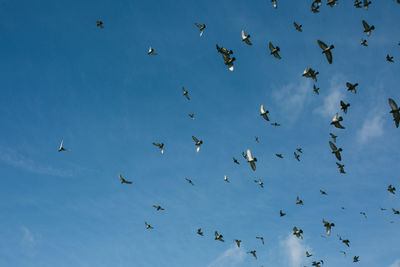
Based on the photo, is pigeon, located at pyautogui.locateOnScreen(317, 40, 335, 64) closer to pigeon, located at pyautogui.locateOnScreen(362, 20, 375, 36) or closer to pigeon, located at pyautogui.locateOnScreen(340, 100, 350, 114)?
pigeon, located at pyautogui.locateOnScreen(340, 100, 350, 114)

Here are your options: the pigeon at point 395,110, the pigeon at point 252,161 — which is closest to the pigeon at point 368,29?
the pigeon at point 395,110

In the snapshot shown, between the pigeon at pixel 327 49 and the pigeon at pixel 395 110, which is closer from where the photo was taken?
the pigeon at pixel 395 110

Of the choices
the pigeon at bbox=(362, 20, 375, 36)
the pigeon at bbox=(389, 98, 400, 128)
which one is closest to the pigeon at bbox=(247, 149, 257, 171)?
the pigeon at bbox=(389, 98, 400, 128)

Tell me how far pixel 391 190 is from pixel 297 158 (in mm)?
13202

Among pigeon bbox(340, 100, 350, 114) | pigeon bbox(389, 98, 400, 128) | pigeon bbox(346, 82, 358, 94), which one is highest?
pigeon bbox(346, 82, 358, 94)

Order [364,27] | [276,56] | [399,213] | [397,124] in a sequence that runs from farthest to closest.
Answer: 1. [399,213]
2. [364,27]
3. [276,56]
4. [397,124]

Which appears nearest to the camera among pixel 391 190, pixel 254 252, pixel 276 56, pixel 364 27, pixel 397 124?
pixel 397 124

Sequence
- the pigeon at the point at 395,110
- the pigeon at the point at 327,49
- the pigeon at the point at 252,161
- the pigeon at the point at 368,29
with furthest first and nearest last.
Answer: the pigeon at the point at 368,29
the pigeon at the point at 252,161
the pigeon at the point at 327,49
the pigeon at the point at 395,110

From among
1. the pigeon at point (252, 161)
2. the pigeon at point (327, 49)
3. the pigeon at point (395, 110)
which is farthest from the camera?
the pigeon at point (252, 161)

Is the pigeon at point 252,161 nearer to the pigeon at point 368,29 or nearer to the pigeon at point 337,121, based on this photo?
the pigeon at point 337,121

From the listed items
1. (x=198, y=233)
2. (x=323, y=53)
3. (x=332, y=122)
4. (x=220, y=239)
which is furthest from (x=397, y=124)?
(x=198, y=233)

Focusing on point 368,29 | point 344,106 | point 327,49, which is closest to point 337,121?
Result: point 344,106

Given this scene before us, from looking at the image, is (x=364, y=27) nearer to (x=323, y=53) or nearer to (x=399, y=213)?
(x=323, y=53)

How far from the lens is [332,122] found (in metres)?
31.8
